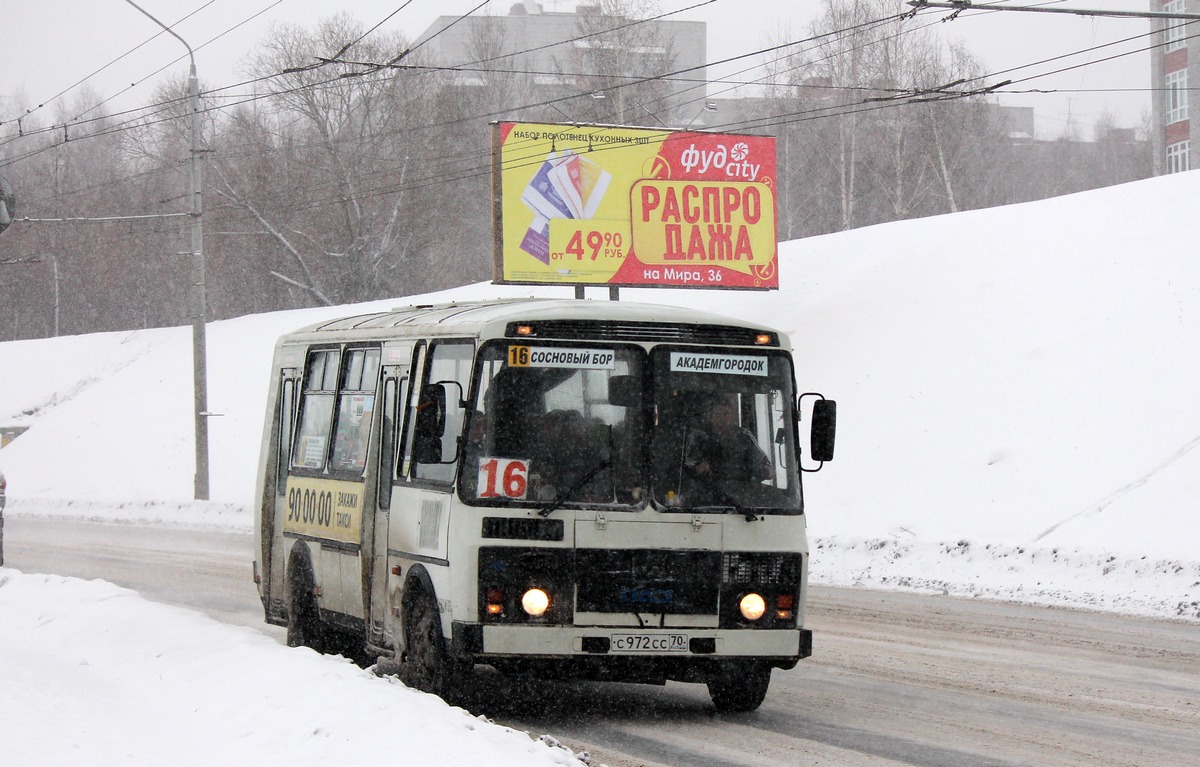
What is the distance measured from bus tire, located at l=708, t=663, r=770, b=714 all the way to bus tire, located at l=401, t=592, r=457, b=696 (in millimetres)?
1660

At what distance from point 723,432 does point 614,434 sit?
2.33ft

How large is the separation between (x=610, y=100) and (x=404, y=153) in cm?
1013

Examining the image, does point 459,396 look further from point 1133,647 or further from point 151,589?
point 151,589

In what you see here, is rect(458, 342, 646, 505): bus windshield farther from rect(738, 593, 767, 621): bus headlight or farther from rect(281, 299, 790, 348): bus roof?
rect(738, 593, 767, 621): bus headlight

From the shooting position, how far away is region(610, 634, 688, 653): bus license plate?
9281 mm

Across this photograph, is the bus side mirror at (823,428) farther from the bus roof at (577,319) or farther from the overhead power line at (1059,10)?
the overhead power line at (1059,10)

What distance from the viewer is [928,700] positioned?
10.0 m

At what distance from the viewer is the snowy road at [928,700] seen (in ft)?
27.3

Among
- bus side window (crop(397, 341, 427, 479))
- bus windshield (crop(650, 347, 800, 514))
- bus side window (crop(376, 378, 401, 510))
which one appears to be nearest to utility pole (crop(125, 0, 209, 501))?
bus side window (crop(376, 378, 401, 510))

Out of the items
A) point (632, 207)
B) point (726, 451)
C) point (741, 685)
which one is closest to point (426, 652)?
point (741, 685)

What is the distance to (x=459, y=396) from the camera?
31.8 feet

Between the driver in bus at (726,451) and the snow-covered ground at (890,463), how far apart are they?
7.93 feet

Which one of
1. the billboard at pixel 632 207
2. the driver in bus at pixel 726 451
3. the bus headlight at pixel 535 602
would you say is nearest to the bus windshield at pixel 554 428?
the driver in bus at pixel 726 451

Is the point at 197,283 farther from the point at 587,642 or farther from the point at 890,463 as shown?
the point at 587,642
